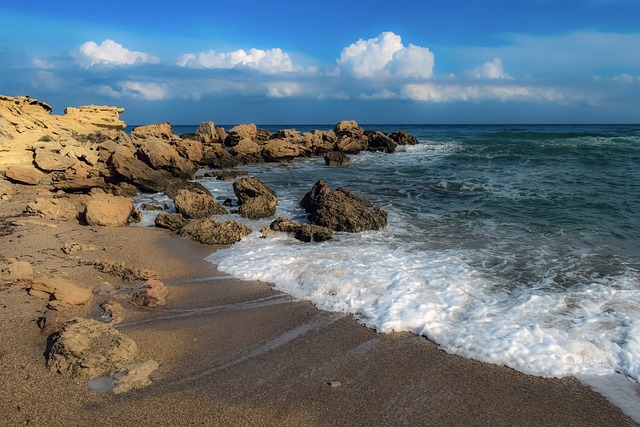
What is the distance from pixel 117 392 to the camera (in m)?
3.80

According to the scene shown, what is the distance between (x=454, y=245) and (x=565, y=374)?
4.35 meters

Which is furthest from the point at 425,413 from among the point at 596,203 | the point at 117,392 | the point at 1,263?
the point at 596,203

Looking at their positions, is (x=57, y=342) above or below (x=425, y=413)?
above

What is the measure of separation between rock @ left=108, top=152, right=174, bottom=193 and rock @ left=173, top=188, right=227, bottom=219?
3840mm

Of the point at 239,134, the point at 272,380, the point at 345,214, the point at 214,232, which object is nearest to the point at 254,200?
the point at 214,232

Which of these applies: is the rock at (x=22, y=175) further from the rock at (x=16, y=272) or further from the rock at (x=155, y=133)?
the rock at (x=155, y=133)

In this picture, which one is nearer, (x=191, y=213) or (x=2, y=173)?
(x=191, y=213)

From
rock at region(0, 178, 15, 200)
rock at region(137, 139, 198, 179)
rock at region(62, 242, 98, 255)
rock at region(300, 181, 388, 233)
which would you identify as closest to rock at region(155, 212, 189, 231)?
rock at region(62, 242, 98, 255)

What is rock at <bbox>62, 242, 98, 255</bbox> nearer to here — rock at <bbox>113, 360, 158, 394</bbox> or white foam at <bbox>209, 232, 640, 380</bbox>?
white foam at <bbox>209, 232, 640, 380</bbox>

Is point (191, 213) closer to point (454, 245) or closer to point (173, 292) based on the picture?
point (173, 292)

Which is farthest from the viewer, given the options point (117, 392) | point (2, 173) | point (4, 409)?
point (2, 173)

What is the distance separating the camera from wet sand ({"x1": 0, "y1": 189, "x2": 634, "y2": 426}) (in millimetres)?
3586

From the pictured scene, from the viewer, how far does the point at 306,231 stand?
891cm

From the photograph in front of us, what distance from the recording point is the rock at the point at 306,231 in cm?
883
